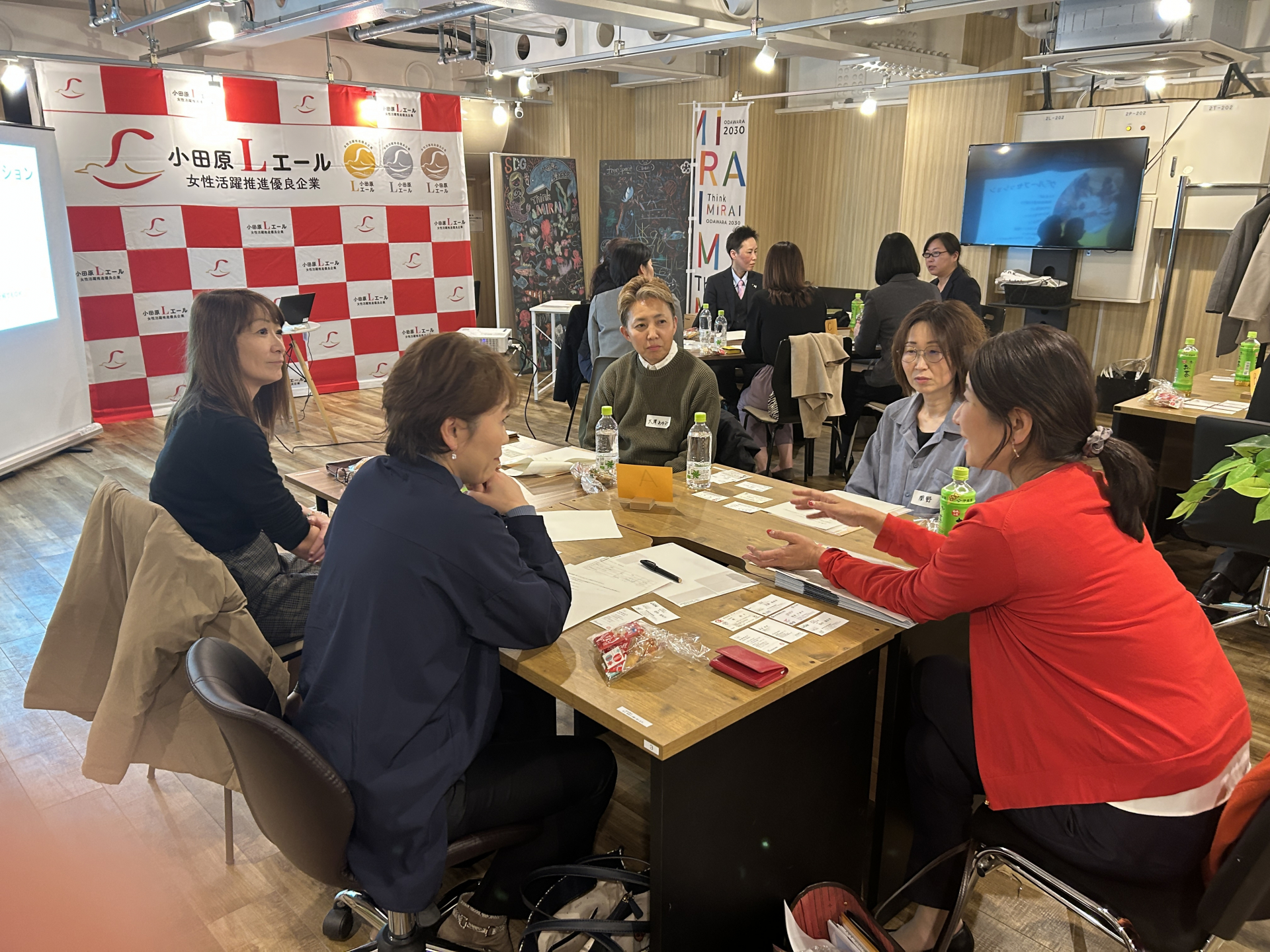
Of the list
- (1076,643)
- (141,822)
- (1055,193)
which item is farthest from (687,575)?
(1055,193)

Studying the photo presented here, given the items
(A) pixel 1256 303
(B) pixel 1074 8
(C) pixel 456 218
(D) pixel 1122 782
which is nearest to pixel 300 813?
(D) pixel 1122 782

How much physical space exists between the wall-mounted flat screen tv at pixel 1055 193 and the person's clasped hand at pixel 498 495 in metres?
6.36

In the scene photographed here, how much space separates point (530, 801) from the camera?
1702 millimetres

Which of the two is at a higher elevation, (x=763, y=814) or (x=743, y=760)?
(x=743, y=760)

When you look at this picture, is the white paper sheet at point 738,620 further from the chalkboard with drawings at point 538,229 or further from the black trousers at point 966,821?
the chalkboard with drawings at point 538,229

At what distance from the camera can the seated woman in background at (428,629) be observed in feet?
4.96

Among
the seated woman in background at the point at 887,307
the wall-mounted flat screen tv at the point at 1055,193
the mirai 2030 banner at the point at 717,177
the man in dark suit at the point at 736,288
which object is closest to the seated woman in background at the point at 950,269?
the seated woman in background at the point at 887,307

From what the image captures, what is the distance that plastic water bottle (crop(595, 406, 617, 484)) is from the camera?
2812 mm

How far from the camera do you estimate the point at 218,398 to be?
2.34 m

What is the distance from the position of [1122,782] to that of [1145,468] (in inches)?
21.0

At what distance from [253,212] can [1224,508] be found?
6824 mm

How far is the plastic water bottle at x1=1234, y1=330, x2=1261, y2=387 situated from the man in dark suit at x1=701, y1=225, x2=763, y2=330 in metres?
2.65

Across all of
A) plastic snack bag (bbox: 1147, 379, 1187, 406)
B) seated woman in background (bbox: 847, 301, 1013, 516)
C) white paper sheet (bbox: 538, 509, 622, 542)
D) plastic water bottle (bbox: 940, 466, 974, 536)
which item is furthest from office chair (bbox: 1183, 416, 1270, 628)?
white paper sheet (bbox: 538, 509, 622, 542)

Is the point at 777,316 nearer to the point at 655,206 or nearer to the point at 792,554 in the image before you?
the point at 792,554
